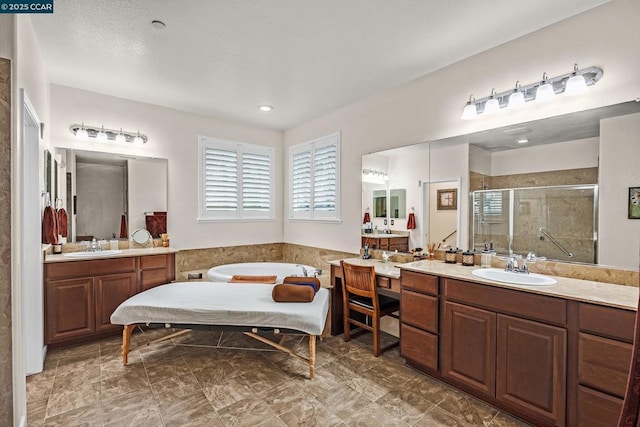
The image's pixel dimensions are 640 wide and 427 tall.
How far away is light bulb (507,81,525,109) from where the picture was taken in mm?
2365

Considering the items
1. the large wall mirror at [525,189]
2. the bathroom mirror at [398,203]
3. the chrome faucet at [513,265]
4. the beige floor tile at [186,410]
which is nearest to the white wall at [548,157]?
the large wall mirror at [525,189]

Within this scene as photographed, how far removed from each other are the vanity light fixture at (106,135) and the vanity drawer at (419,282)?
349 cm

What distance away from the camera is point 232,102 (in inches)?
151

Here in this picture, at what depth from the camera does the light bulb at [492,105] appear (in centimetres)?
251

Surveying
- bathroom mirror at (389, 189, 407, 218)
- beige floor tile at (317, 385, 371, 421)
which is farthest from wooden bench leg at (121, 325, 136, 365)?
bathroom mirror at (389, 189, 407, 218)

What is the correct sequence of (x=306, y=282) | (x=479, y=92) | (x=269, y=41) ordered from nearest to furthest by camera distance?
(x=269, y=41)
(x=479, y=92)
(x=306, y=282)

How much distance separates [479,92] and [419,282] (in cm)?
172

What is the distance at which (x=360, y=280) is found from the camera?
9.92 ft

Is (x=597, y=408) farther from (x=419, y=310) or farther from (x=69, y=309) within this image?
(x=69, y=309)

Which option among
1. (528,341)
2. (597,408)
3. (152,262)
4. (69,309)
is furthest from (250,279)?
(597,408)

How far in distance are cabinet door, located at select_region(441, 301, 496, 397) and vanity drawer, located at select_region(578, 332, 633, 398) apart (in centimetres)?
48

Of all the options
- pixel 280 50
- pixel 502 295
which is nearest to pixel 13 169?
pixel 280 50

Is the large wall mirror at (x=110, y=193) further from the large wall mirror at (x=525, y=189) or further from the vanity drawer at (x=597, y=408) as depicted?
the vanity drawer at (x=597, y=408)

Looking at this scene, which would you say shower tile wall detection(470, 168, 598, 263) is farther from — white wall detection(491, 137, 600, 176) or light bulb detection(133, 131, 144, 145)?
light bulb detection(133, 131, 144, 145)
